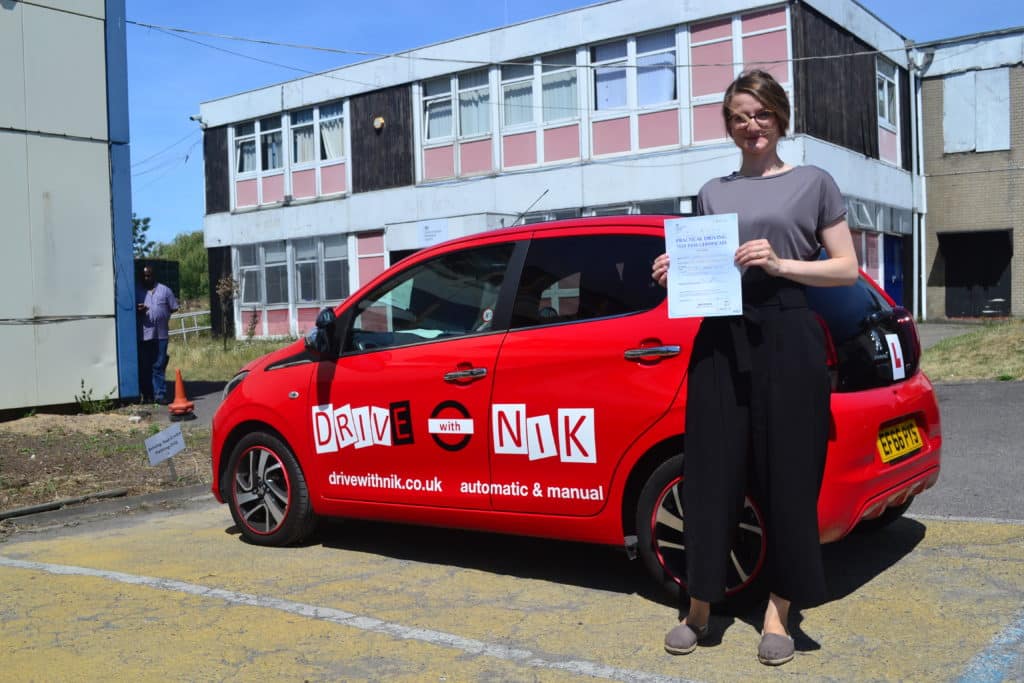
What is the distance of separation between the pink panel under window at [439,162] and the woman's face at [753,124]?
2360cm

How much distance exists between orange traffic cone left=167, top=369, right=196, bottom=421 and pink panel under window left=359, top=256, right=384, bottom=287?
16413mm

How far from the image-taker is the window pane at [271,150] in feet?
104

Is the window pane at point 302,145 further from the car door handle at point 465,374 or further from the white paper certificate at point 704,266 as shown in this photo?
the white paper certificate at point 704,266

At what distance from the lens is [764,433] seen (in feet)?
12.8

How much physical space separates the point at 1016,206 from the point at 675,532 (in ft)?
81.1

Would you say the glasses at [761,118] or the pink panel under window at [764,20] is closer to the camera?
the glasses at [761,118]

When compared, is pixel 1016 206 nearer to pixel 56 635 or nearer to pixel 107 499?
pixel 107 499

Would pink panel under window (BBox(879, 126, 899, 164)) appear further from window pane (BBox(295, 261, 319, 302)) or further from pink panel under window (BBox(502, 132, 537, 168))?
window pane (BBox(295, 261, 319, 302))

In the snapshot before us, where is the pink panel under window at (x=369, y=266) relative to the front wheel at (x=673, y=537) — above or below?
above

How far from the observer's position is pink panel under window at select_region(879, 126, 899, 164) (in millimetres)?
25719

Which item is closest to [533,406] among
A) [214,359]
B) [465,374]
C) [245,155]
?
[465,374]

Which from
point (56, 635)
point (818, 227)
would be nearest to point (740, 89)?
point (818, 227)

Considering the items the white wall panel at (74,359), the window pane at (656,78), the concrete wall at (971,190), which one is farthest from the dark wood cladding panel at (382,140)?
the white wall panel at (74,359)

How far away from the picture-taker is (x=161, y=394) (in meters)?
14.7
